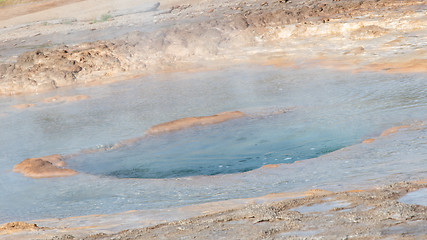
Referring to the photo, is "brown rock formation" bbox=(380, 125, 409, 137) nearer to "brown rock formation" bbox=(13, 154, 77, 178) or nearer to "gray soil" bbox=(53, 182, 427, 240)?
"gray soil" bbox=(53, 182, 427, 240)

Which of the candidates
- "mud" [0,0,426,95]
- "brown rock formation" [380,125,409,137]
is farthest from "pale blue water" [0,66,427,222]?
"mud" [0,0,426,95]

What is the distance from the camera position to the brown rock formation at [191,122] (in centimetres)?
681

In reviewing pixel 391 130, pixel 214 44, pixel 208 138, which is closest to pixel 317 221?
pixel 391 130

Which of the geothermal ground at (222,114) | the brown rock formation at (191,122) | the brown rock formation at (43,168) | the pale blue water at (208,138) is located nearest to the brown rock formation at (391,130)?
the geothermal ground at (222,114)

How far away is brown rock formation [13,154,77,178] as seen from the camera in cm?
557

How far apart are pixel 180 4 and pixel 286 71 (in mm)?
7246

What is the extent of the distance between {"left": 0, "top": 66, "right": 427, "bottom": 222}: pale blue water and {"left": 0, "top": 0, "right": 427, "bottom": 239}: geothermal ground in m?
0.03

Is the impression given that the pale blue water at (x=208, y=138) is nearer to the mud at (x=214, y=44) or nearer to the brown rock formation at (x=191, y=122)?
the brown rock formation at (x=191, y=122)

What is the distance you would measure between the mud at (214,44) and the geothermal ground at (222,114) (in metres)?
0.04

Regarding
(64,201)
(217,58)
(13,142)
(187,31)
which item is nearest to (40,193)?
(64,201)

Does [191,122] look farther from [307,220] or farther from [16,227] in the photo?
[307,220]

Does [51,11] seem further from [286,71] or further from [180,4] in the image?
[286,71]

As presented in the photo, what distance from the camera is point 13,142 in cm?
699

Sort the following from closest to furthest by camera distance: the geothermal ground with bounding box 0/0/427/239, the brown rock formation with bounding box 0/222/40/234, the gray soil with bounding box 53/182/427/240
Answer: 1. the gray soil with bounding box 53/182/427/240
2. the geothermal ground with bounding box 0/0/427/239
3. the brown rock formation with bounding box 0/222/40/234
